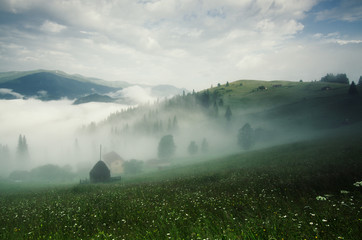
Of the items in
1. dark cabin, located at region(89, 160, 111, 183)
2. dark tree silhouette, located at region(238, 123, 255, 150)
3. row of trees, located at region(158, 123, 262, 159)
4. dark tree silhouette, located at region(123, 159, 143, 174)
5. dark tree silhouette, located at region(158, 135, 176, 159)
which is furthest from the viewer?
dark tree silhouette, located at region(158, 135, 176, 159)

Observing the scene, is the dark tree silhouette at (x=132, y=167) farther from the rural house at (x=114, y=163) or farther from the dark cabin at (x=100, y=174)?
the dark cabin at (x=100, y=174)

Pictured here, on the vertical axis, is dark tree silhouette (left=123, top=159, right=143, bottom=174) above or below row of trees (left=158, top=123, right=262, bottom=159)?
below

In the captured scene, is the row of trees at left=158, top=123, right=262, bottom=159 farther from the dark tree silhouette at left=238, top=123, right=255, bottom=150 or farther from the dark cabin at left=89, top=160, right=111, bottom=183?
the dark cabin at left=89, top=160, right=111, bottom=183

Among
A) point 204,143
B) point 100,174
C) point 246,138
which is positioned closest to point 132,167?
point 100,174

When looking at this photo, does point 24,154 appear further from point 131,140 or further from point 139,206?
point 139,206

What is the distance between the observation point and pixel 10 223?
1041 centimetres

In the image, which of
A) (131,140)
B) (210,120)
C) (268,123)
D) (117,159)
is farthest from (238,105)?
(117,159)

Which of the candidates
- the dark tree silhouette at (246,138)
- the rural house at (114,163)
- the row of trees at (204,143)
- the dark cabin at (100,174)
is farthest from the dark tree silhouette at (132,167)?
the dark tree silhouette at (246,138)

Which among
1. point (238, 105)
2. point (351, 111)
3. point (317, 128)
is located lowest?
point (317, 128)

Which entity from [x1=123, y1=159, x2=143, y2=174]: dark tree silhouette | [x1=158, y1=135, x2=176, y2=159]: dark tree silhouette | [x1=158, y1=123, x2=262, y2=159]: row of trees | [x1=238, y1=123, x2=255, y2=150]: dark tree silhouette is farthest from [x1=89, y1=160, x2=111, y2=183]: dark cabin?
[x1=238, y1=123, x2=255, y2=150]: dark tree silhouette

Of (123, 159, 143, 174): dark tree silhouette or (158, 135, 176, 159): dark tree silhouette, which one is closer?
(123, 159, 143, 174): dark tree silhouette

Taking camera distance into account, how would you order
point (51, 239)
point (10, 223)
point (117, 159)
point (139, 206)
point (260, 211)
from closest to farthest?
point (51, 239)
point (260, 211)
point (10, 223)
point (139, 206)
point (117, 159)

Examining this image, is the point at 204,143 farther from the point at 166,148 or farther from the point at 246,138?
the point at 246,138

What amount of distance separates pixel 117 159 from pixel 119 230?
9285 centimetres
